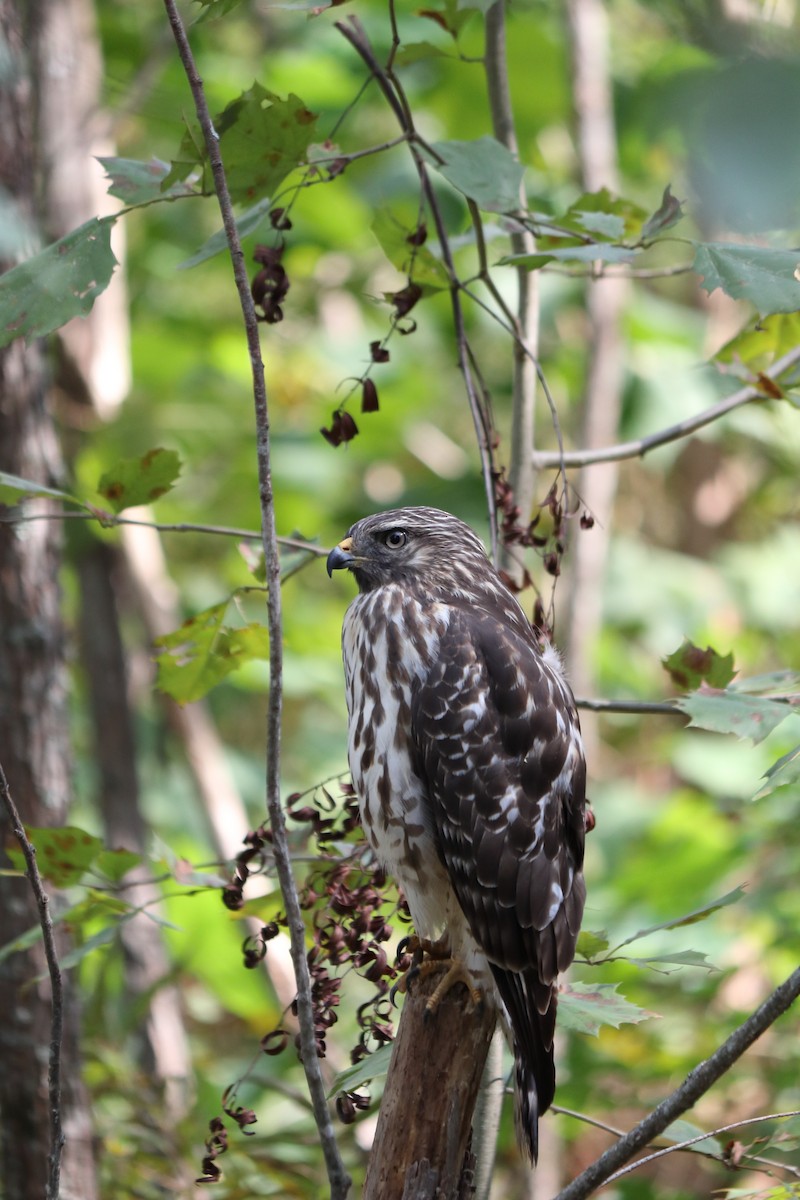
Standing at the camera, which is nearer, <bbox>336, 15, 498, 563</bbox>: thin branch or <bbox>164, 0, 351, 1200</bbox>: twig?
<bbox>164, 0, 351, 1200</bbox>: twig

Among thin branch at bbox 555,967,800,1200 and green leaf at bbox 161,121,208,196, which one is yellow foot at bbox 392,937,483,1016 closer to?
thin branch at bbox 555,967,800,1200

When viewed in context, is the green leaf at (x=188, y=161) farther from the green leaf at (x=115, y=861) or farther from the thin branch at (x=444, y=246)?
the green leaf at (x=115, y=861)

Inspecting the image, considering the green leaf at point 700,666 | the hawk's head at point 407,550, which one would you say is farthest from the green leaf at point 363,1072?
the hawk's head at point 407,550

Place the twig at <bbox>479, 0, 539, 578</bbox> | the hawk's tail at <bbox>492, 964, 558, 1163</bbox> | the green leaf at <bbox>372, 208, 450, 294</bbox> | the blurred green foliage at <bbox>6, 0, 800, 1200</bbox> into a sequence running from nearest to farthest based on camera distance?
the hawk's tail at <bbox>492, 964, 558, 1163</bbox> → the green leaf at <bbox>372, 208, 450, 294</bbox> → the twig at <bbox>479, 0, 539, 578</bbox> → the blurred green foliage at <bbox>6, 0, 800, 1200</bbox>

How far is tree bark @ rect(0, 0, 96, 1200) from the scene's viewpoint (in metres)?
3.12

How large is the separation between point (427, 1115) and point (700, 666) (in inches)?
36.9

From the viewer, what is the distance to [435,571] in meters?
2.54

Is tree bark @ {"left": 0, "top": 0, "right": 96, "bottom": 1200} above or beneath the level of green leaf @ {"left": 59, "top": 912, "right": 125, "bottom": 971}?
above

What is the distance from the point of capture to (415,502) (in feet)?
21.1

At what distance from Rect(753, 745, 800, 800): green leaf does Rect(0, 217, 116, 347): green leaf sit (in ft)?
4.12

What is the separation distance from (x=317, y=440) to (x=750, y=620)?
319cm

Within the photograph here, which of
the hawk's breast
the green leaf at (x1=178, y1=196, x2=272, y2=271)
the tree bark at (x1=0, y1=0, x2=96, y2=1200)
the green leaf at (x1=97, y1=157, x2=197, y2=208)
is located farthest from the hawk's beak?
the tree bark at (x1=0, y1=0, x2=96, y2=1200)

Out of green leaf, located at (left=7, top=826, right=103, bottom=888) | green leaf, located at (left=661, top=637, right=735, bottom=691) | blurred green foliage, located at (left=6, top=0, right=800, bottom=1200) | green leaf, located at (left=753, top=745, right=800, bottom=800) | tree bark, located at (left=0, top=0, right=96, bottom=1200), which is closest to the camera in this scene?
green leaf, located at (left=753, top=745, right=800, bottom=800)

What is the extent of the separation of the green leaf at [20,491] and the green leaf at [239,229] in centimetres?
44
